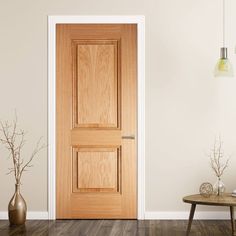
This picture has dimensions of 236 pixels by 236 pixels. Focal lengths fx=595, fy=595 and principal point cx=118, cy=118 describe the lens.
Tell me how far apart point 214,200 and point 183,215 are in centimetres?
110

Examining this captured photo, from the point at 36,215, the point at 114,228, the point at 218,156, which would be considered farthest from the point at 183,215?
the point at 36,215

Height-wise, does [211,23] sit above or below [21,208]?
above

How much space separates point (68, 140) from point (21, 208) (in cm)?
86

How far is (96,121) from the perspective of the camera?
6.16 metres

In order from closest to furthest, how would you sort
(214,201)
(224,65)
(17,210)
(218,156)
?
(214,201), (224,65), (17,210), (218,156)

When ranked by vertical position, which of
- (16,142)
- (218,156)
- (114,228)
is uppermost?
(16,142)

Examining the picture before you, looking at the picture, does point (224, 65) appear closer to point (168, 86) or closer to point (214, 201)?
point (168, 86)

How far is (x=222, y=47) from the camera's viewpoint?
6020 millimetres

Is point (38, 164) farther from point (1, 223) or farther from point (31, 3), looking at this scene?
point (31, 3)

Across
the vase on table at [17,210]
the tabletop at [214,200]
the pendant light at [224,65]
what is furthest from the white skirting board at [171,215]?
the pendant light at [224,65]

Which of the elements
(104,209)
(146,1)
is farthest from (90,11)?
(104,209)

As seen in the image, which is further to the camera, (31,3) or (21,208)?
(31,3)

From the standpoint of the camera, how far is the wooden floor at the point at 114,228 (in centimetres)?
539

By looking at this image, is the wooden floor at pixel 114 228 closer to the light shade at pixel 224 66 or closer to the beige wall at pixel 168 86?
the beige wall at pixel 168 86
